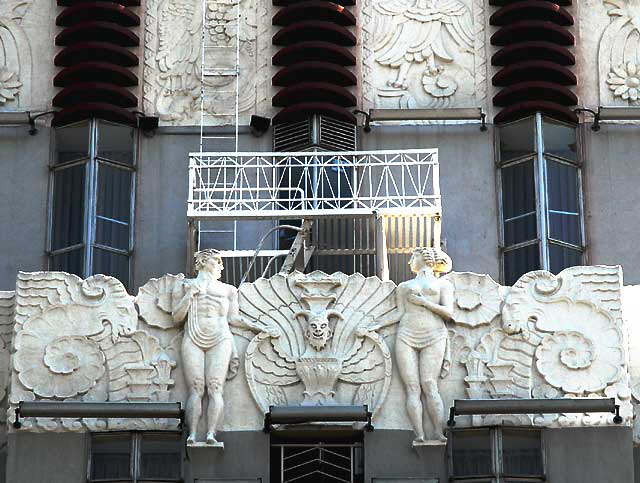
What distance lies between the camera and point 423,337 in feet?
101

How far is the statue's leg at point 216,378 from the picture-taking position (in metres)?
30.4

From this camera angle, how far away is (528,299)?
31.3 m

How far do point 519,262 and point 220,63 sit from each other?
5662mm

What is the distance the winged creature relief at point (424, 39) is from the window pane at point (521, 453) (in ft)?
23.7

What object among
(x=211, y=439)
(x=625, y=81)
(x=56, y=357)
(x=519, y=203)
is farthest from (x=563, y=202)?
(x=56, y=357)

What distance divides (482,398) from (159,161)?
744 cm

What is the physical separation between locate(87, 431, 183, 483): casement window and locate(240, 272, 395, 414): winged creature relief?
1.35 meters

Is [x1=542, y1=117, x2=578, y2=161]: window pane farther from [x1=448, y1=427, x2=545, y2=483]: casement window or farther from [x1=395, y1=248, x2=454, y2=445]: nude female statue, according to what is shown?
[x1=448, y1=427, x2=545, y2=483]: casement window

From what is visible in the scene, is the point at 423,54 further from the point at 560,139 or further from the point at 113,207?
the point at 113,207

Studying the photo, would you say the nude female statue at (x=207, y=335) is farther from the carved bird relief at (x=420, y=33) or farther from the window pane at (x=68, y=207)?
the carved bird relief at (x=420, y=33)

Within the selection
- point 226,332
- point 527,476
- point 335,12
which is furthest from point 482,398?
point 335,12

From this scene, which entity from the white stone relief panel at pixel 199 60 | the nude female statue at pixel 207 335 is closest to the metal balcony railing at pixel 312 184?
the white stone relief panel at pixel 199 60

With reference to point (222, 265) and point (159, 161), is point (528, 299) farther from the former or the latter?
point (159, 161)

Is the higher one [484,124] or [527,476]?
[484,124]
